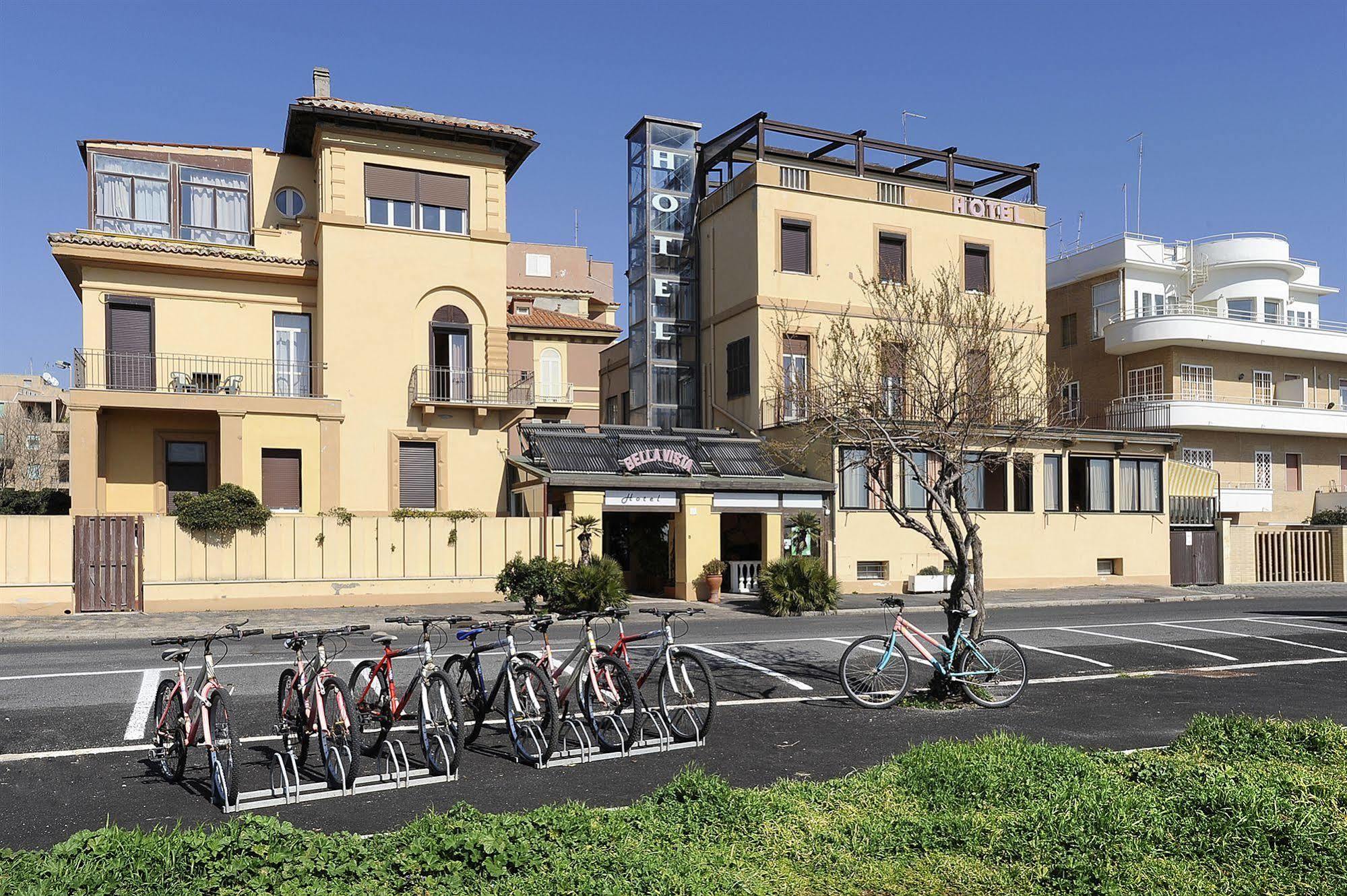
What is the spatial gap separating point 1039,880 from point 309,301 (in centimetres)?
2656

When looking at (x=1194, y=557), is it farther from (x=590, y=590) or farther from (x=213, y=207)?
(x=213, y=207)

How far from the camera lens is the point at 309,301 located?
2822cm

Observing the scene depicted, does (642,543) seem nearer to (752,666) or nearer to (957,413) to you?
(752,666)

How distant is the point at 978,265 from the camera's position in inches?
1272

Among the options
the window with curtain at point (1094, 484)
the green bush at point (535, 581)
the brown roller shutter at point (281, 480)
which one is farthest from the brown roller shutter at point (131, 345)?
the window with curtain at point (1094, 484)

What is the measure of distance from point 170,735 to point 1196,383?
38405 millimetres

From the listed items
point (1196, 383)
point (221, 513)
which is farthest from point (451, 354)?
point (1196, 383)

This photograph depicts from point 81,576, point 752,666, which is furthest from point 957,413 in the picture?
point 81,576

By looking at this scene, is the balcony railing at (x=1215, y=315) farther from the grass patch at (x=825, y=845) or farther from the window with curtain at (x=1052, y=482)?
the grass patch at (x=825, y=845)

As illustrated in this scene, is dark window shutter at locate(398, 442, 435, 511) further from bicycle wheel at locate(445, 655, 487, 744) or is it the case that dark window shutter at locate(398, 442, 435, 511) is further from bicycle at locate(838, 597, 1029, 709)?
bicycle wheel at locate(445, 655, 487, 744)

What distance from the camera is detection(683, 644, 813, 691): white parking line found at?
11609mm

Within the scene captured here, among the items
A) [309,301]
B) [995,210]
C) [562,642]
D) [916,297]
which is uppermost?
[995,210]

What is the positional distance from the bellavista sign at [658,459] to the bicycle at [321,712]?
1698 centimetres

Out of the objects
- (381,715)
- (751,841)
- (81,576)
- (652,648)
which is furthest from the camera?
(81,576)
